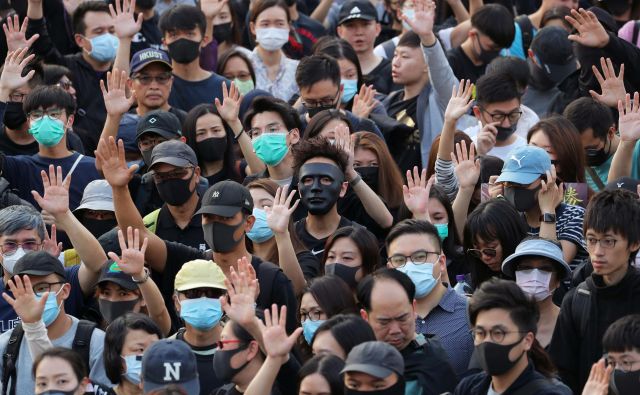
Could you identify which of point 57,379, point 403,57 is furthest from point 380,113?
point 57,379

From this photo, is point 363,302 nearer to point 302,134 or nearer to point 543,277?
point 543,277

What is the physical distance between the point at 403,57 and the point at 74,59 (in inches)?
113

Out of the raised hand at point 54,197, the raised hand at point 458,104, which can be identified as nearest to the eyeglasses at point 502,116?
the raised hand at point 458,104

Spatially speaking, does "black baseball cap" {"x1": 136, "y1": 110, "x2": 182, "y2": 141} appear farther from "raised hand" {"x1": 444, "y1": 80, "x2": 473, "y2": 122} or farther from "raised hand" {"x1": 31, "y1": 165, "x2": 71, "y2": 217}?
"raised hand" {"x1": 444, "y1": 80, "x2": 473, "y2": 122}

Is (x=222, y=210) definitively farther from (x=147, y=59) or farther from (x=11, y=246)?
(x=147, y=59)

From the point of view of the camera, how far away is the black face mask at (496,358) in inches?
335

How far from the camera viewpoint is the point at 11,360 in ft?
32.3

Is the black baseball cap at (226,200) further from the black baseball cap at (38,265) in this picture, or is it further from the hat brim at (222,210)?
the black baseball cap at (38,265)

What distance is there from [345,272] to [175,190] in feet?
4.96

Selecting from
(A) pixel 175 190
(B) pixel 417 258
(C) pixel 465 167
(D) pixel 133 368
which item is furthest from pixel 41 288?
(C) pixel 465 167

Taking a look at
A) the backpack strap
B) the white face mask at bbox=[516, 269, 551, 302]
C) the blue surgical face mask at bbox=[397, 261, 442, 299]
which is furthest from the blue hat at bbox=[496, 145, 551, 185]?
the backpack strap

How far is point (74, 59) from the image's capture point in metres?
14.0

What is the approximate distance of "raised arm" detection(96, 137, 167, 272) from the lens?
10.6 m

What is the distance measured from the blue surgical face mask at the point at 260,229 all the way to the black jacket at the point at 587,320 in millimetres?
2473
